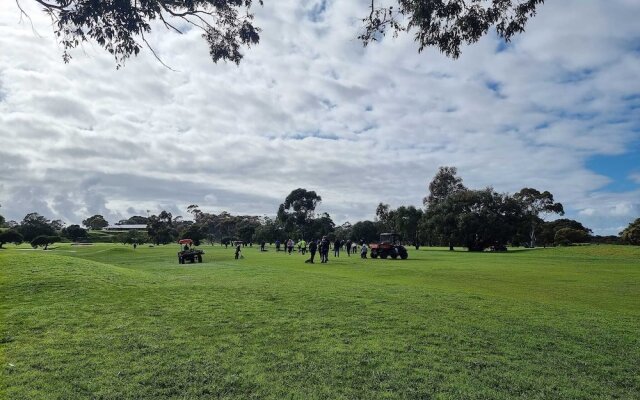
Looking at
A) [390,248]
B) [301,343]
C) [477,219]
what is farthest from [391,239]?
[301,343]

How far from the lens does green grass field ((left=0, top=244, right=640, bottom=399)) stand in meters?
6.11

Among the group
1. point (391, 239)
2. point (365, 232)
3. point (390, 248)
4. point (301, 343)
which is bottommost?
point (301, 343)

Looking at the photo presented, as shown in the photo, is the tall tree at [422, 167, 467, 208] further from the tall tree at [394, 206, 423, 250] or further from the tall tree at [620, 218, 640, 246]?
the tall tree at [620, 218, 640, 246]

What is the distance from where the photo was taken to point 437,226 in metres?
71.4

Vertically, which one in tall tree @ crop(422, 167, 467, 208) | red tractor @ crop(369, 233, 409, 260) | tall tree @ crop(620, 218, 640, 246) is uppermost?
tall tree @ crop(422, 167, 467, 208)

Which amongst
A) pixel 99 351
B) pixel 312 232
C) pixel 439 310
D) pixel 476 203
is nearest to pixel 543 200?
pixel 476 203

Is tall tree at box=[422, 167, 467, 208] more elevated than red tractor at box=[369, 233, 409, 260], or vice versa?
tall tree at box=[422, 167, 467, 208]

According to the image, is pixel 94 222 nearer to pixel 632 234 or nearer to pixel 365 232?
pixel 365 232

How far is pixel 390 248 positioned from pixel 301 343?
32.6 metres

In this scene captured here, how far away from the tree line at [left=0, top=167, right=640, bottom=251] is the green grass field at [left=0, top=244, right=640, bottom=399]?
161 feet

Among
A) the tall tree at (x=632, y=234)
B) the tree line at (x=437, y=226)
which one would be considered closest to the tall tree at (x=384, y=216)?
the tree line at (x=437, y=226)

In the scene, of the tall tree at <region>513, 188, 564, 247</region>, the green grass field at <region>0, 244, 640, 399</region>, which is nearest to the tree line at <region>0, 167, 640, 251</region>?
the tall tree at <region>513, 188, 564, 247</region>

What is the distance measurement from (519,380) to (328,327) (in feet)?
12.9

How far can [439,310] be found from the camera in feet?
37.6
